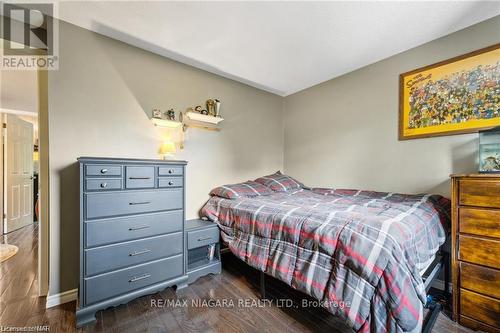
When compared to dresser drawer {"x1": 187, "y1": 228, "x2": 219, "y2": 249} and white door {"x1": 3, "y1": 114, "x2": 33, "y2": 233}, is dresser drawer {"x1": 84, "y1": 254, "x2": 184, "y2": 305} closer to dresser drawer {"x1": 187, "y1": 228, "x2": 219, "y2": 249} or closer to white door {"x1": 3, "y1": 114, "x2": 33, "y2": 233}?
dresser drawer {"x1": 187, "y1": 228, "x2": 219, "y2": 249}

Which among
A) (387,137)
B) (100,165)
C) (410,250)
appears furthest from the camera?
(387,137)

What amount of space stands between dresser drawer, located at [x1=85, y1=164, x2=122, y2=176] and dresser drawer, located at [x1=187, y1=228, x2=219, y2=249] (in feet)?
2.78

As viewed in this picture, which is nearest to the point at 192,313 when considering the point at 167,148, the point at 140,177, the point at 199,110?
the point at 140,177

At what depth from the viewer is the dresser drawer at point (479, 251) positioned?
134cm

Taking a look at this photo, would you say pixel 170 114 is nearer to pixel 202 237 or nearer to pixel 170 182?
pixel 170 182

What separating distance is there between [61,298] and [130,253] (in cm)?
75

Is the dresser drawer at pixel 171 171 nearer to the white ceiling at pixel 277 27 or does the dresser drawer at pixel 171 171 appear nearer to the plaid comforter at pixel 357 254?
the plaid comforter at pixel 357 254

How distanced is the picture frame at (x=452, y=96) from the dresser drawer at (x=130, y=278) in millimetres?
2668

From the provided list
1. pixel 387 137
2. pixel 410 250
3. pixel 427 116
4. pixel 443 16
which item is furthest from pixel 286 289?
pixel 443 16

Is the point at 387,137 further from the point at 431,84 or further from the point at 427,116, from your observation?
the point at 431,84

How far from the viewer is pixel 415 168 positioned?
2205mm

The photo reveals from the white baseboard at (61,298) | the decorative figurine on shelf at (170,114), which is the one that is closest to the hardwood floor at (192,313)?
the white baseboard at (61,298)

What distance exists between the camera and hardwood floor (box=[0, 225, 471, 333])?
Answer: 1455mm

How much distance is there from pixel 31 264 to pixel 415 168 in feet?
14.3
